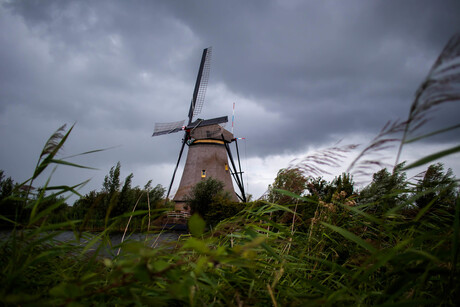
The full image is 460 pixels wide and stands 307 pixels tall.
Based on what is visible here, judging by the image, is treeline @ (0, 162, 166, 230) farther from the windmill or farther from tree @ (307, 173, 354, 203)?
the windmill

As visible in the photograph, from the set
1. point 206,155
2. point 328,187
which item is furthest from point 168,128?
point 328,187

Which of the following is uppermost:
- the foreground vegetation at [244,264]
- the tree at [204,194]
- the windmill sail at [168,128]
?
the windmill sail at [168,128]

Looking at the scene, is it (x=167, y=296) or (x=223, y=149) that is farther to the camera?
(x=223, y=149)

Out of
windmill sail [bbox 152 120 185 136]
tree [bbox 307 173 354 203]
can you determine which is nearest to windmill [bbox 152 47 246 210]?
windmill sail [bbox 152 120 185 136]

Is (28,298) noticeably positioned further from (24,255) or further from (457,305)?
(457,305)

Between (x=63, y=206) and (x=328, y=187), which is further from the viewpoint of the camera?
(x=328, y=187)

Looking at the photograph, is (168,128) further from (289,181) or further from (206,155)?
(289,181)

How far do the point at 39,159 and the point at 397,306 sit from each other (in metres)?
1.79

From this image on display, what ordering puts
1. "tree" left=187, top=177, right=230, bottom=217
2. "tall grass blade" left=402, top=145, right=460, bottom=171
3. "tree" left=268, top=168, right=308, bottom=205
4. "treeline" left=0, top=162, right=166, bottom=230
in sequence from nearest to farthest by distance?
"tall grass blade" left=402, top=145, right=460, bottom=171
"treeline" left=0, top=162, right=166, bottom=230
"tree" left=268, top=168, right=308, bottom=205
"tree" left=187, top=177, right=230, bottom=217

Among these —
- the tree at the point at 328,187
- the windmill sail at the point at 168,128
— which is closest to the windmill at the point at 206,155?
the windmill sail at the point at 168,128

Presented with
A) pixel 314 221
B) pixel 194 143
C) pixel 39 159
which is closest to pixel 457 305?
pixel 314 221

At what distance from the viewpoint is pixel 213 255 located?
0.72m

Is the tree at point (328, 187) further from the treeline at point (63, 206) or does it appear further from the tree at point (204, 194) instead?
the tree at point (204, 194)

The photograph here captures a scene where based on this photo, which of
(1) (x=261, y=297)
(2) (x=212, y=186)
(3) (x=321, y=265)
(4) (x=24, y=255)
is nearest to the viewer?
(4) (x=24, y=255)
